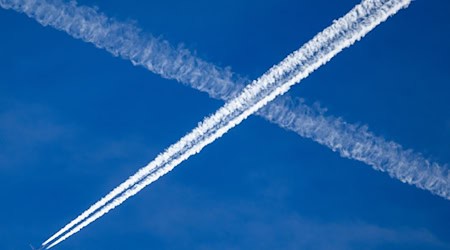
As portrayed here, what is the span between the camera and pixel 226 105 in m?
14.0

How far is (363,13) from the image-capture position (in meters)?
12.3

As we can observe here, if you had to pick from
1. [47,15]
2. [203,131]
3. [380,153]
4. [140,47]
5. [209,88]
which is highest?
[47,15]

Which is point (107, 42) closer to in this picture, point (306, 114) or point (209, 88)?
point (209, 88)

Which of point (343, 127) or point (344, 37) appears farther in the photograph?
point (343, 127)

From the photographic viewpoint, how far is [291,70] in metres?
12.9

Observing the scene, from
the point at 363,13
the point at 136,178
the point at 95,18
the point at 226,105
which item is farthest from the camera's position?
the point at 136,178

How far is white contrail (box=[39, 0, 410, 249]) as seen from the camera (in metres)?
12.2

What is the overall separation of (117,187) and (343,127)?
7.28 m

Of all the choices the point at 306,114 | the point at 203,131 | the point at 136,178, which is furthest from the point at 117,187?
the point at 306,114

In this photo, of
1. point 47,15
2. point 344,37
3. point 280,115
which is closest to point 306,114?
point 280,115

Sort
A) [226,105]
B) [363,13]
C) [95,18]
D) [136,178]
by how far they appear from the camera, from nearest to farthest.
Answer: [363,13], [226,105], [95,18], [136,178]

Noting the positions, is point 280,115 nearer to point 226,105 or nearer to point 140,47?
point 226,105

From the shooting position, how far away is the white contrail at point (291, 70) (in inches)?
480

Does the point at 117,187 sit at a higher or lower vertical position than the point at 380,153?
higher
